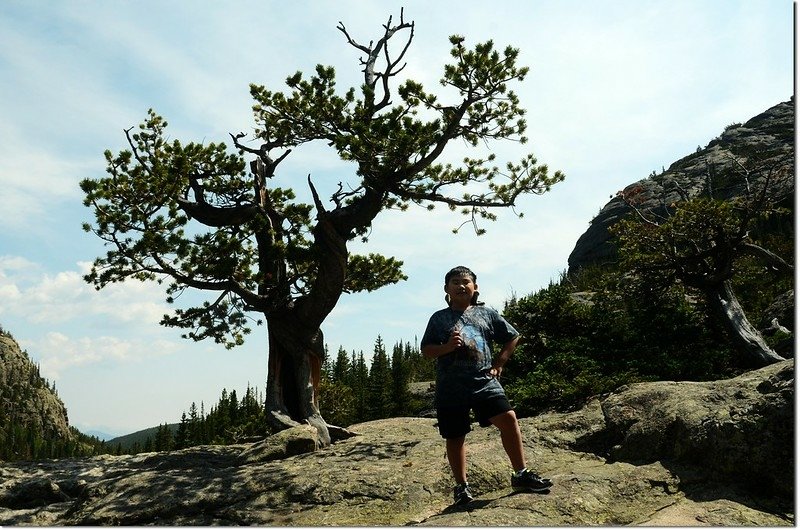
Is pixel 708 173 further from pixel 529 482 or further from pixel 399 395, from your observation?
pixel 529 482

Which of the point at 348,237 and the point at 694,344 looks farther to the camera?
the point at 694,344

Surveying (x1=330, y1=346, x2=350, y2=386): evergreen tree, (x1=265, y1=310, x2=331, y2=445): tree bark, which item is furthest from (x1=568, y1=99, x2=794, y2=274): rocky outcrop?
(x1=265, y1=310, x2=331, y2=445): tree bark

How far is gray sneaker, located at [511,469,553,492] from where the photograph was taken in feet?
17.6

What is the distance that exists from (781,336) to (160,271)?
42.2 feet

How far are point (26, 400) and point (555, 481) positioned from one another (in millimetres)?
184421

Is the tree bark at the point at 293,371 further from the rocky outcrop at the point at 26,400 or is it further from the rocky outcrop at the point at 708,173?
the rocky outcrop at the point at 26,400

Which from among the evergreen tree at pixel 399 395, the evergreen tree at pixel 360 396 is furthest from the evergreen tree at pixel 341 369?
the evergreen tree at pixel 399 395

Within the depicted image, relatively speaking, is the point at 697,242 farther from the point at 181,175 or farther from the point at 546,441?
the point at 181,175

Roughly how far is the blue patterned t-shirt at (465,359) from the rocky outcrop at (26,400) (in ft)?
497

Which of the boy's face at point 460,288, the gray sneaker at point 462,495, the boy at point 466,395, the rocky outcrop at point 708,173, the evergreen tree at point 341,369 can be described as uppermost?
the rocky outcrop at point 708,173

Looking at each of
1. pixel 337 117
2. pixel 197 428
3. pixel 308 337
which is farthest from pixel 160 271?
pixel 197 428

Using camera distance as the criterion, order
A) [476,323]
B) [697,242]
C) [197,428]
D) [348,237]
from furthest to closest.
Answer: [197,428], [697,242], [348,237], [476,323]

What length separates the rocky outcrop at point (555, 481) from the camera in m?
5.21

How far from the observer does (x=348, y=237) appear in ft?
37.2
